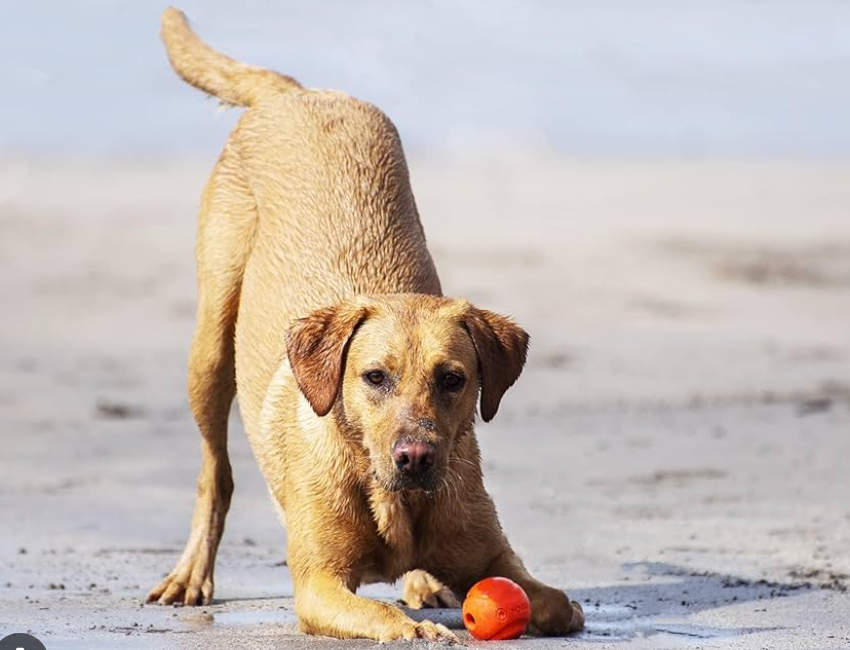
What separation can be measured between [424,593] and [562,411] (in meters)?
5.62

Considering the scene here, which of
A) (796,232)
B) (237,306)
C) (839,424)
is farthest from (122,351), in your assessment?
(796,232)

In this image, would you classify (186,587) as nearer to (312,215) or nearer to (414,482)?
(312,215)

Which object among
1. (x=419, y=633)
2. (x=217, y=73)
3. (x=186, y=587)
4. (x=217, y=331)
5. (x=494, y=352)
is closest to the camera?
(x=419, y=633)

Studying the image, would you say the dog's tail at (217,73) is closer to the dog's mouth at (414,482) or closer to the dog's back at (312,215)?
the dog's back at (312,215)

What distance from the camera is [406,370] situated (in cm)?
569

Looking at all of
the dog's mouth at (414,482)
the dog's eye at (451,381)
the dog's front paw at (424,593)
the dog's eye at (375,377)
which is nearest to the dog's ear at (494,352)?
the dog's eye at (451,381)

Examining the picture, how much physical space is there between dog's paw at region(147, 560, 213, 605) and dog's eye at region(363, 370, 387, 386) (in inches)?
66.9

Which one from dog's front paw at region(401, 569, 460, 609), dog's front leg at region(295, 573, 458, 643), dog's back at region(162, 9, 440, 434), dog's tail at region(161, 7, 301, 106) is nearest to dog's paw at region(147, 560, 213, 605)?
dog's back at region(162, 9, 440, 434)

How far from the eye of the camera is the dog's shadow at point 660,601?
19.6 feet

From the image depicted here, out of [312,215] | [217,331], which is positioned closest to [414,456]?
[312,215]

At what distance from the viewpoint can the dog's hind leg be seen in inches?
299

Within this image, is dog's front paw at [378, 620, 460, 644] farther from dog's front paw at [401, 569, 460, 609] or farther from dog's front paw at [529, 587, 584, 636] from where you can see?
dog's front paw at [401, 569, 460, 609]

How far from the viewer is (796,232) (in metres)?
22.4

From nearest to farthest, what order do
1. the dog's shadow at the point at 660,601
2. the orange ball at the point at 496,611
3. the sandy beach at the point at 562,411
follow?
the orange ball at the point at 496,611 < the dog's shadow at the point at 660,601 < the sandy beach at the point at 562,411
